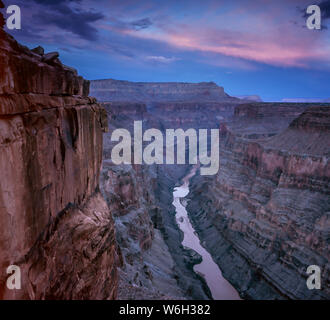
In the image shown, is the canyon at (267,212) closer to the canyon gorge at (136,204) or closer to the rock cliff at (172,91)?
the canyon gorge at (136,204)

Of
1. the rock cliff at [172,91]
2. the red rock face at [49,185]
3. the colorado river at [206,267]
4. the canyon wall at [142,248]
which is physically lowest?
the colorado river at [206,267]

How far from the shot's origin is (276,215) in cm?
3394

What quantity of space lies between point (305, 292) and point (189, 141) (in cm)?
8709

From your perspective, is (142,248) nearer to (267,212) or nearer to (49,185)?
(267,212)

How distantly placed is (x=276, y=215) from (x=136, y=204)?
17459 millimetres

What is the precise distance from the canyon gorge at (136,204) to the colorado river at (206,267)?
420 millimetres

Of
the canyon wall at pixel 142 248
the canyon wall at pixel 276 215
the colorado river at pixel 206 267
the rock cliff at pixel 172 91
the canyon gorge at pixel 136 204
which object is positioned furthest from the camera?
the rock cliff at pixel 172 91

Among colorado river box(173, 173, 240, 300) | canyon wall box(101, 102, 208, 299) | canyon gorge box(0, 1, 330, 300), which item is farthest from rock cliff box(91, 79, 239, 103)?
canyon wall box(101, 102, 208, 299)

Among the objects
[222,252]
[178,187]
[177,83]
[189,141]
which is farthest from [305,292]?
[177,83]

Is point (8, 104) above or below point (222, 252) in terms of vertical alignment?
above

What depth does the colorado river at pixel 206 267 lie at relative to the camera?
3119 centimetres

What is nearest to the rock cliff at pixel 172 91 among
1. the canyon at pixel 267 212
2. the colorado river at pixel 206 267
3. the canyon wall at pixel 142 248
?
the canyon at pixel 267 212

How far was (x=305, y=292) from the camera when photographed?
26859 mm
